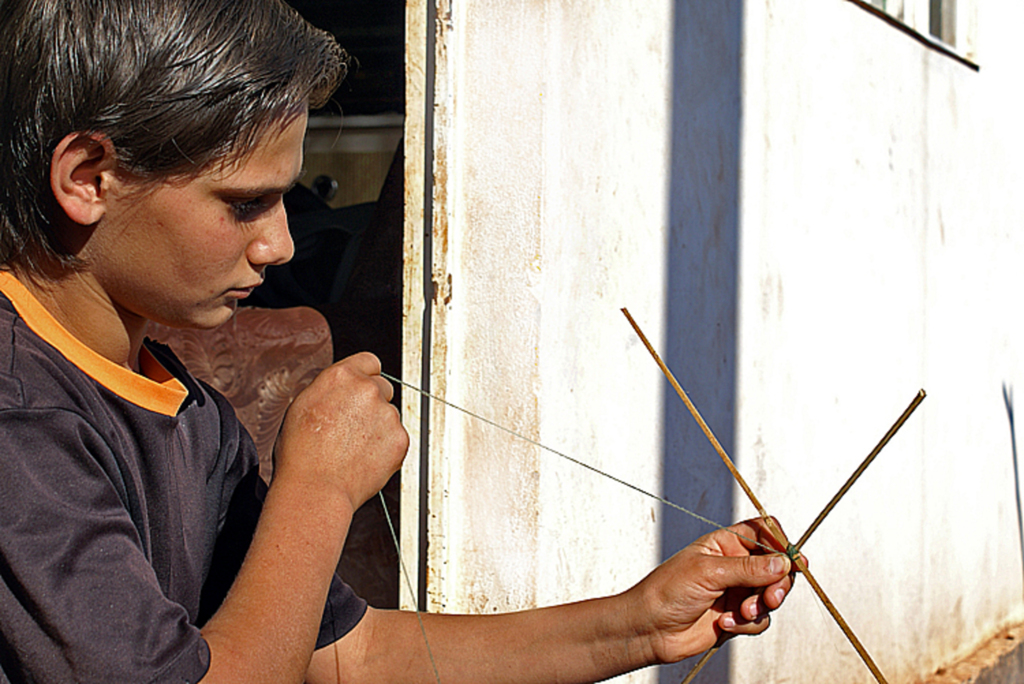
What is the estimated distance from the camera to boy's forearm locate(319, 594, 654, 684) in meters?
1.46

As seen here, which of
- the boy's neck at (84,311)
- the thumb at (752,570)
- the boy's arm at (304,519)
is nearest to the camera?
the boy's arm at (304,519)

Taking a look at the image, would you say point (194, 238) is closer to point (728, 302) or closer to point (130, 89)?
point (130, 89)

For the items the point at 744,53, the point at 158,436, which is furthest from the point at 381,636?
the point at 744,53

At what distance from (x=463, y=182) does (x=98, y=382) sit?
112 cm

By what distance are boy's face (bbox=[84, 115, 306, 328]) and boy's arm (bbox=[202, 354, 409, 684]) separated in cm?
17

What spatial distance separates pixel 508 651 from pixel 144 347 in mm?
675

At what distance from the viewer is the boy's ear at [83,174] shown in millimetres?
1061

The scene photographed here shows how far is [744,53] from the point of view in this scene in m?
Answer: 2.78

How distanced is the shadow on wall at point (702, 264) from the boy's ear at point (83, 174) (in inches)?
66.2

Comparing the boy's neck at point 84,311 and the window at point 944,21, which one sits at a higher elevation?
the window at point 944,21

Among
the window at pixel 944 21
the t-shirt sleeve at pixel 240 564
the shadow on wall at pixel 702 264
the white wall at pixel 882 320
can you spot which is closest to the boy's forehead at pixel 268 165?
the t-shirt sleeve at pixel 240 564

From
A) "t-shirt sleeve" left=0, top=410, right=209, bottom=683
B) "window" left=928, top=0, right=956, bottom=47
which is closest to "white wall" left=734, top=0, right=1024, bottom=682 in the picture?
"window" left=928, top=0, right=956, bottom=47

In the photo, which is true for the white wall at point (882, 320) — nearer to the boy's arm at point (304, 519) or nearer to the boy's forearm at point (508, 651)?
the boy's forearm at point (508, 651)

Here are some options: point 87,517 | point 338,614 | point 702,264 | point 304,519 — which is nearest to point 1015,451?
point 702,264
